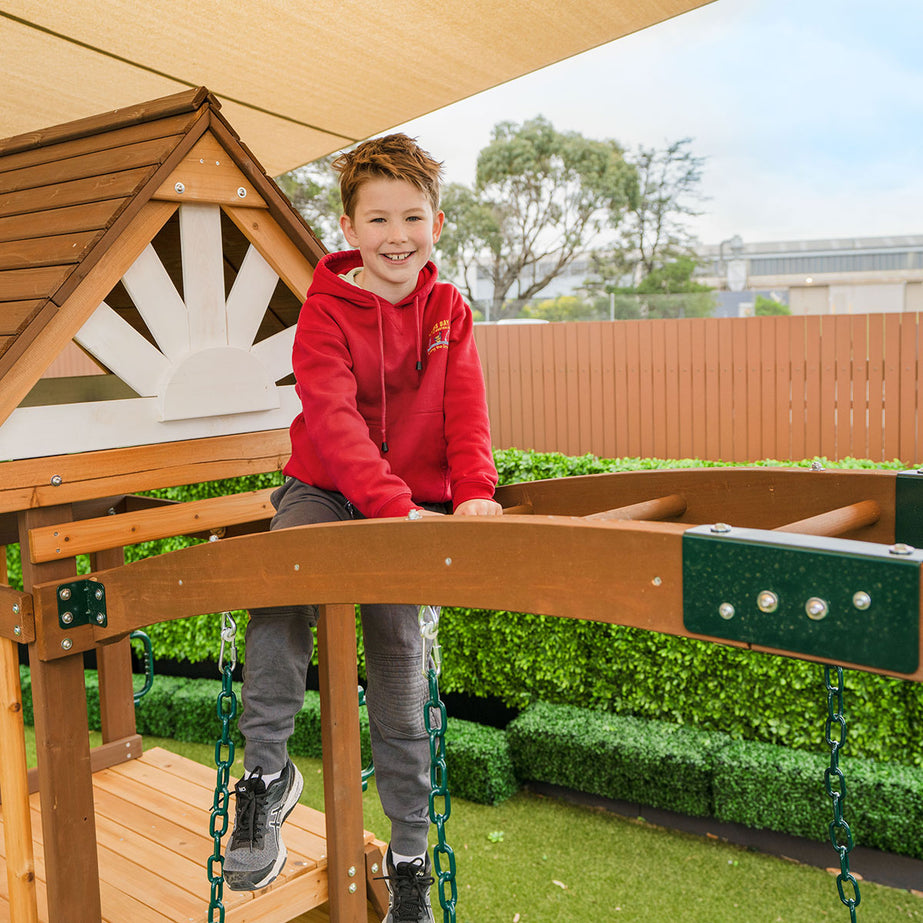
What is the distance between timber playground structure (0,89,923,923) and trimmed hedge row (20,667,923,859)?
1.75 metres

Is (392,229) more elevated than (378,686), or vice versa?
(392,229)

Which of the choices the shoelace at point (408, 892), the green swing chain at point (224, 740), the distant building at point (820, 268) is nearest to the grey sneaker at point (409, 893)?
the shoelace at point (408, 892)

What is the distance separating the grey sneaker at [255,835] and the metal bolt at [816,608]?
4.11 feet

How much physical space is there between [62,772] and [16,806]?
28cm

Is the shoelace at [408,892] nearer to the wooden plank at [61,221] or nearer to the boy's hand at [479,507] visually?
the boy's hand at [479,507]

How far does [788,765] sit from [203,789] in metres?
2.47

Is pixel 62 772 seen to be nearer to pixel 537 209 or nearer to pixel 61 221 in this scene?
pixel 61 221

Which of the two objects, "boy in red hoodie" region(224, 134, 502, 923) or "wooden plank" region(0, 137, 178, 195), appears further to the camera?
"wooden plank" region(0, 137, 178, 195)

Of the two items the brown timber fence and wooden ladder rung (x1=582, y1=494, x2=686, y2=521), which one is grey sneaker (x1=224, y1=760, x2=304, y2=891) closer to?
wooden ladder rung (x1=582, y1=494, x2=686, y2=521)

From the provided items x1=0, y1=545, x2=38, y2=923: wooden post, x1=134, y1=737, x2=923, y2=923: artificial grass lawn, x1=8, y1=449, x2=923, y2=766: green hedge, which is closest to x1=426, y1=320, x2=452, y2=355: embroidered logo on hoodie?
x1=0, y1=545, x2=38, y2=923: wooden post

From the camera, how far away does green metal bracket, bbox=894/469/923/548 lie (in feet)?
5.05

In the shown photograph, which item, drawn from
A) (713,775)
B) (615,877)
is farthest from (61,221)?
(713,775)

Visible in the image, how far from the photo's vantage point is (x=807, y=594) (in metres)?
1.00

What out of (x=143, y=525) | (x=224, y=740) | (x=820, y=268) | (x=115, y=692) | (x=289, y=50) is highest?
(x=820, y=268)
